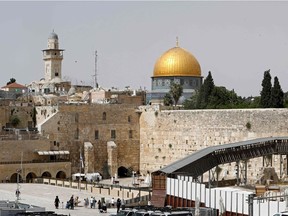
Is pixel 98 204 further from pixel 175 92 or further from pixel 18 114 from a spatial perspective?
pixel 175 92

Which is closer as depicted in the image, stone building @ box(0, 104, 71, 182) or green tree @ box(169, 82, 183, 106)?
stone building @ box(0, 104, 71, 182)

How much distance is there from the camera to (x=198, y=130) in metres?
48.8

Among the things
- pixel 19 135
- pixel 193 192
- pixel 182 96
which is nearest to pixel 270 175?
pixel 193 192

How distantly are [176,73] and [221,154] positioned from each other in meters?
32.1

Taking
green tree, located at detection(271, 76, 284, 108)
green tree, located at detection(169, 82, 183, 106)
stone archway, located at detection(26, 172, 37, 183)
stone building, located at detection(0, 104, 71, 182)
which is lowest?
stone archway, located at detection(26, 172, 37, 183)

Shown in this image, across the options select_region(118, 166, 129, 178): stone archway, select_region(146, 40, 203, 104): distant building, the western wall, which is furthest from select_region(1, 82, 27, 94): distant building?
the western wall

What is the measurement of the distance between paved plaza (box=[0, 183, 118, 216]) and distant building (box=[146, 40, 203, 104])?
22.7m

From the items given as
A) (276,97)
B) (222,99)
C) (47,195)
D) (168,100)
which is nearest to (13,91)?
(168,100)

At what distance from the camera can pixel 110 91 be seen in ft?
225

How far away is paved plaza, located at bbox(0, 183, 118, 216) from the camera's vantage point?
35438 millimetres

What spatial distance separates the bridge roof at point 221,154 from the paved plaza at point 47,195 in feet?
13.6

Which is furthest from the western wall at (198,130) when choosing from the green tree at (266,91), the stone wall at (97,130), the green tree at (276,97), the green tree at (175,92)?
the green tree at (175,92)

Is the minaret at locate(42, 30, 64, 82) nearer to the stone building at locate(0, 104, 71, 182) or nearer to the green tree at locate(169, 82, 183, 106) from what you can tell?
the green tree at locate(169, 82, 183, 106)

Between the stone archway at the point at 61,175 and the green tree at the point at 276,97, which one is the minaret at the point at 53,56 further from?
the green tree at the point at 276,97
